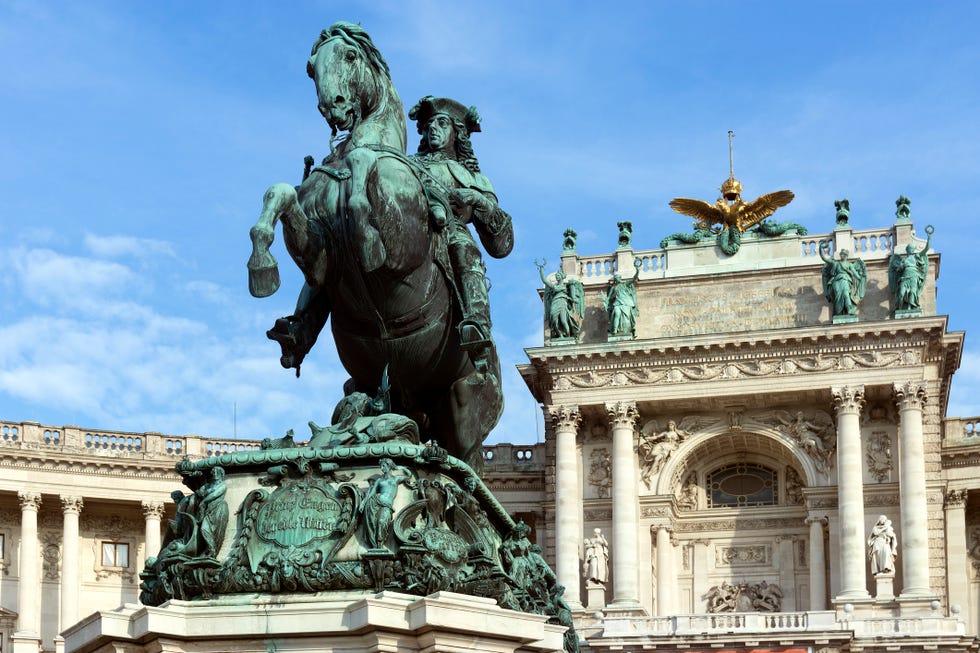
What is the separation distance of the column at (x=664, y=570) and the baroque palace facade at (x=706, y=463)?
0.06 m

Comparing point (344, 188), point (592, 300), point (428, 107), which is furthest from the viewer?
point (592, 300)

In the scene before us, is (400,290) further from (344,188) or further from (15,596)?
(15,596)

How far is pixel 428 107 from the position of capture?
940 cm

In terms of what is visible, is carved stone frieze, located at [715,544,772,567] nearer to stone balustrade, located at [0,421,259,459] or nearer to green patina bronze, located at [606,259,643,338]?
green patina bronze, located at [606,259,643,338]

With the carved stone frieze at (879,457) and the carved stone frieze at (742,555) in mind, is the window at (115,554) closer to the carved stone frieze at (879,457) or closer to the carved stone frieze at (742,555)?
the carved stone frieze at (742,555)

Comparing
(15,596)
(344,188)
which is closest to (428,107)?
(344,188)

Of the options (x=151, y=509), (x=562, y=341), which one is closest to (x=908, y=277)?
(x=562, y=341)

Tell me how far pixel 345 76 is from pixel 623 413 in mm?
51071

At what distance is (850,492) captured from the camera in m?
56.9

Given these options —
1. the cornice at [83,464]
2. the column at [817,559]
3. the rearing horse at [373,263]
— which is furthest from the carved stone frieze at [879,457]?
the rearing horse at [373,263]

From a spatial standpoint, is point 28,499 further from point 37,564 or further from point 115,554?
point 115,554

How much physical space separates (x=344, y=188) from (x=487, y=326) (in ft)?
3.10

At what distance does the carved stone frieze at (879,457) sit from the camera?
5806 centimetres

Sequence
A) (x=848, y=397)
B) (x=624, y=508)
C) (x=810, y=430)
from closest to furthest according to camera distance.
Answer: (x=848, y=397)
(x=624, y=508)
(x=810, y=430)
